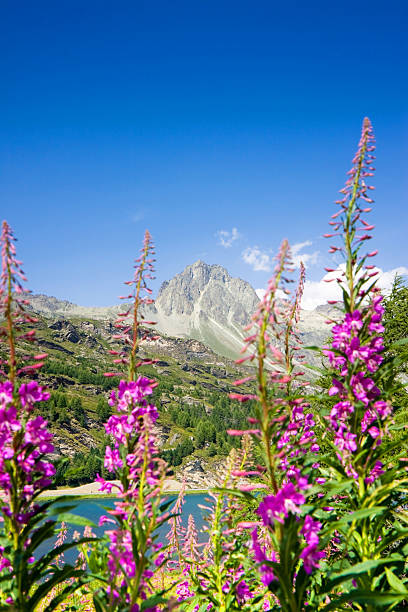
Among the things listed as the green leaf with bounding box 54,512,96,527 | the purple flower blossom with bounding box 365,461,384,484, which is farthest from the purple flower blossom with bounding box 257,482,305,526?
the green leaf with bounding box 54,512,96,527

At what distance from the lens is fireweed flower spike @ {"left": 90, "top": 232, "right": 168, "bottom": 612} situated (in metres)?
2.80

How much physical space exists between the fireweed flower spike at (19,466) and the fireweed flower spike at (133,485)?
52 cm

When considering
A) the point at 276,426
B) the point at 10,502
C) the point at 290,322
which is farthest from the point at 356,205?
the point at 10,502

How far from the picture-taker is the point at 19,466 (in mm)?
3104

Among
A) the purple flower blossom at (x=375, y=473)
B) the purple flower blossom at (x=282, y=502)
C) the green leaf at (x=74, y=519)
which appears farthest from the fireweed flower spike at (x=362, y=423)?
the green leaf at (x=74, y=519)

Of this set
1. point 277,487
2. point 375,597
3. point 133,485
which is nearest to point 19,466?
point 133,485

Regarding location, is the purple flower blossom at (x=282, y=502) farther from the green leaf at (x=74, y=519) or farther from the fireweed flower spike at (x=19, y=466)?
the fireweed flower spike at (x=19, y=466)

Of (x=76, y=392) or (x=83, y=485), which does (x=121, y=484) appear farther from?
(x=76, y=392)

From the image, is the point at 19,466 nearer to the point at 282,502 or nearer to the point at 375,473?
the point at 282,502

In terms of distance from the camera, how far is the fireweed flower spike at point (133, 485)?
280 cm

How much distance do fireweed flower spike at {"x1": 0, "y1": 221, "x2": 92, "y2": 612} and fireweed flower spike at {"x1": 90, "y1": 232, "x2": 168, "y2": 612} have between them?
524 mm

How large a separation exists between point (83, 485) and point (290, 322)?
155486 millimetres

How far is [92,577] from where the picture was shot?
10.8ft

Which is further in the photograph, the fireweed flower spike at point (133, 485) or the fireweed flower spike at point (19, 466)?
the fireweed flower spike at point (19, 466)
